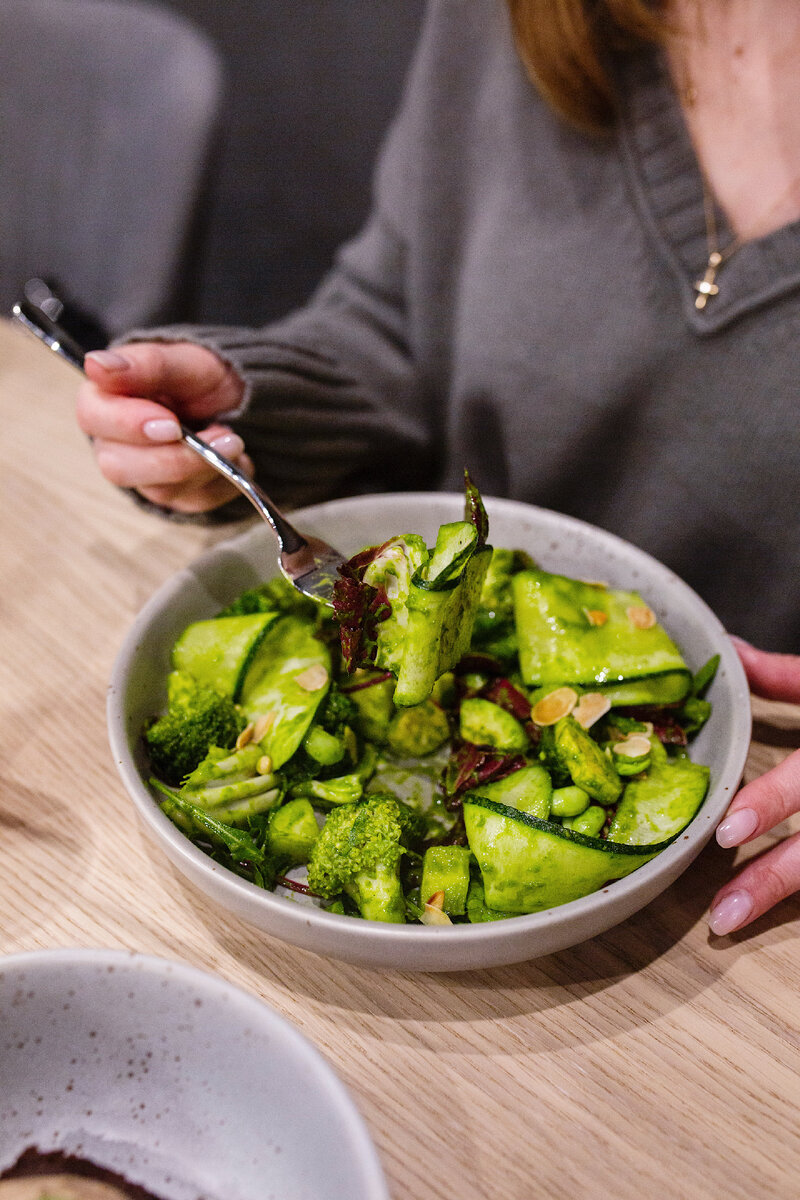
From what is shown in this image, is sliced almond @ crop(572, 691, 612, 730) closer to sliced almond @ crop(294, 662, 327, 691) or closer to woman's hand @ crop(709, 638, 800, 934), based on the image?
woman's hand @ crop(709, 638, 800, 934)

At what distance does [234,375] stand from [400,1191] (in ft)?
3.57

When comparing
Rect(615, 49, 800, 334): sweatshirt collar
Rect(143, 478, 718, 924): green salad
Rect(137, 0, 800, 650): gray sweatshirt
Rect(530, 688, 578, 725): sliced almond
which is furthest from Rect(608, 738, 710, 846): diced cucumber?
Rect(615, 49, 800, 334): sweatshirt collar

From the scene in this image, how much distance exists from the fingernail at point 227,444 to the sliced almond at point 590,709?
606 mm

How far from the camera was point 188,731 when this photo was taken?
957mm

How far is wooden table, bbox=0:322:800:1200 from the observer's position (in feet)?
2.44

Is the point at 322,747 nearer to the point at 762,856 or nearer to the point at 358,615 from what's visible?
the point at 358,615

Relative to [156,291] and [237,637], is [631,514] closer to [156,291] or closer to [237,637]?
[237,637]

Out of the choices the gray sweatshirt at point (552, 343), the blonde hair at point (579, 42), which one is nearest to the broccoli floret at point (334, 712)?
the gray sweatshirt at point (552, 343)

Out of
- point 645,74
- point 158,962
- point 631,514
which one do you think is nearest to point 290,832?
point 158,962

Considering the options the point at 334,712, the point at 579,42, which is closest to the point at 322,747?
the point at 334,712

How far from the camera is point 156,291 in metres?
2.26

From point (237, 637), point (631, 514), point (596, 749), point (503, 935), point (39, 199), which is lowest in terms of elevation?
point (631, 514)

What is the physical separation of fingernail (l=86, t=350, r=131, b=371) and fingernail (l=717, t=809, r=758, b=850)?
927 millimetres

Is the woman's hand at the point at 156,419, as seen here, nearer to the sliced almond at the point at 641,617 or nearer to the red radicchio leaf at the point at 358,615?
the red radicchio leaf at the point at 358,615
